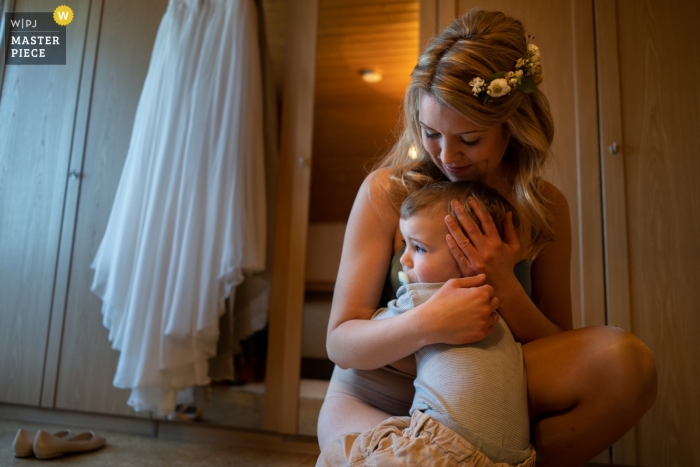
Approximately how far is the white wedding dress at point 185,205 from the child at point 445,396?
876 millimetres

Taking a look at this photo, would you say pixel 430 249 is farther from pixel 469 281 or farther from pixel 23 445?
pixel 23 445

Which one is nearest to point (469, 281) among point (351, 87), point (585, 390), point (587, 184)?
point (585, 390)

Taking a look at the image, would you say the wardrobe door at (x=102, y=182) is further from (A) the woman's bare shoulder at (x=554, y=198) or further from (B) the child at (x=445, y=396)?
(A) the woman's bare shoulder at (x=554, y=198)

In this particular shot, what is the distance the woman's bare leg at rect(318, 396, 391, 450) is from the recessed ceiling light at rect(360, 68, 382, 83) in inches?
56.2

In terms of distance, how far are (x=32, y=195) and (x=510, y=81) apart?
72.9 inches

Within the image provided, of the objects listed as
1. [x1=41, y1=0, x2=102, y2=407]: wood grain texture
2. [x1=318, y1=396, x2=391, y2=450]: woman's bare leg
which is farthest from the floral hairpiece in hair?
[x1=41, y1=0, x2=102, y2=407]: wood grain texture

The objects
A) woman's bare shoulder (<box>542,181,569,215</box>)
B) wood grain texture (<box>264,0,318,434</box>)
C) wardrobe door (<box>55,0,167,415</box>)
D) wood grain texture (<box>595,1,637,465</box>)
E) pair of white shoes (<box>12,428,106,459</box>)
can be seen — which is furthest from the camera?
wardrobe door (<box>55,0,167,415</box>)

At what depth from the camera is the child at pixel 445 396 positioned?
2.55 ft

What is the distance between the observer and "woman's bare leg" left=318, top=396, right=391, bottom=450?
939mm

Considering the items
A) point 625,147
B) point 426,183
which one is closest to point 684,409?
point 625,147

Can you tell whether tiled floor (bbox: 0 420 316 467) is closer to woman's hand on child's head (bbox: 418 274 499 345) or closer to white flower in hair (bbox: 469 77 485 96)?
woman's hand on child's head (bbox: 418 274 499 345)

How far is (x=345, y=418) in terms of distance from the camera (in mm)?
975

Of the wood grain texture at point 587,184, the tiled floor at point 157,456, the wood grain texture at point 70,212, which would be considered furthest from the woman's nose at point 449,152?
the wood grain texture at point 70,212

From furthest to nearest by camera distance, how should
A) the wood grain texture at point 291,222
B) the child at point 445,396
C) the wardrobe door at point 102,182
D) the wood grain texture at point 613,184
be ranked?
the wardrobe door at point 102,182
the wood grain texture at point 291,222
the wood grain texture at point 613,184
the child at point 445,396
